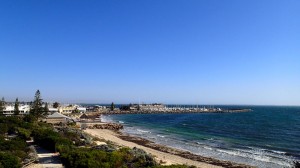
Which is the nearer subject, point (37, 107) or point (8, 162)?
point (8, 162)

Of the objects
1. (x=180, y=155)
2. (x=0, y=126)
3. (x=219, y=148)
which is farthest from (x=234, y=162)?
(x=0, y=126)

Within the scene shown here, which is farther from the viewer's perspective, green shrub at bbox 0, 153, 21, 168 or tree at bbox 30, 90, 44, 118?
tree at bbox 30, 90, 44, 118

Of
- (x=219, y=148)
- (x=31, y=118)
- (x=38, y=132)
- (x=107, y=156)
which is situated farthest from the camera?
(x=31, y=118)

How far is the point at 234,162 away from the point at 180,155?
6.07 m

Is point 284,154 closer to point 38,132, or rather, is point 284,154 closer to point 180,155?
point 180,155

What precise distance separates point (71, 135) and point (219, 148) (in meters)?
19.3

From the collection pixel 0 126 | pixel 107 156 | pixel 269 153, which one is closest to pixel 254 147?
pixel 269 153

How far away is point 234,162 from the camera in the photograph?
30250 mm

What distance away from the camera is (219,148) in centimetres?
3862

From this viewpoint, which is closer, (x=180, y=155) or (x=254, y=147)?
(x=180, y=155)

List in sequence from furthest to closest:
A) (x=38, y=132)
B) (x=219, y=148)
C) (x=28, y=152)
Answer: (x=219, y=148) → (x=38, y=132) → (x=28, y=152)

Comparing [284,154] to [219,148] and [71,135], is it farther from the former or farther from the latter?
[71,135]

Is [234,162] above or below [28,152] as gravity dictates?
below

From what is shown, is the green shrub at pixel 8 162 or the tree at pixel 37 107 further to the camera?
the tree at pixel 37 107
